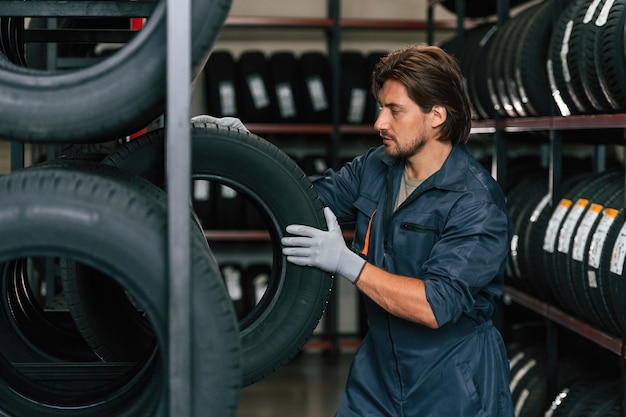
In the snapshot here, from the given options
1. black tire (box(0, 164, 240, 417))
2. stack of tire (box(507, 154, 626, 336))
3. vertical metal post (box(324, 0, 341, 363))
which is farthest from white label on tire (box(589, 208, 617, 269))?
vertical metal post (box(324, 0, 341, 363))

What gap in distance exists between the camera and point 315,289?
84.0 inches

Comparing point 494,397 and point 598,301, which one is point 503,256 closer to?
point 494,397

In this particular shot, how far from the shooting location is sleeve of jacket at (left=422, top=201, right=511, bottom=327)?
220cm

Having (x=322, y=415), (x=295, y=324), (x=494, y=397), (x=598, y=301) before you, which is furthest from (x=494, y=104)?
(x=295, y=324)

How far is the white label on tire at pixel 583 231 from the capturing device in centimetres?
314

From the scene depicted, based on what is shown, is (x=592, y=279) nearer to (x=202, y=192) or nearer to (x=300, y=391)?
(x=300, y=391)

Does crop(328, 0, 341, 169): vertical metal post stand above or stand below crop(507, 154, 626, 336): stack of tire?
above

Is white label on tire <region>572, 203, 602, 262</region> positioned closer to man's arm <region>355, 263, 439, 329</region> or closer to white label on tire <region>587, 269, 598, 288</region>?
white label on tire <region>587, 269, 598, 288</region>

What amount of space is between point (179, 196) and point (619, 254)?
1.92m

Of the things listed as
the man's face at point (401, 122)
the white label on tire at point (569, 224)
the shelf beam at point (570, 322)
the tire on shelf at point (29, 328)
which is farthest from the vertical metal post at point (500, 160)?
the tire on shelf at point (29, 328)

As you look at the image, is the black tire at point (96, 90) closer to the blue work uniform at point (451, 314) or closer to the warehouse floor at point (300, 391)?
the blue work uniform at point (451, 314)

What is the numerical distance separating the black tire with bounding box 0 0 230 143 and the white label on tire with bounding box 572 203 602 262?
208 cm

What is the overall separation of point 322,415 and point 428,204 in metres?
2.60

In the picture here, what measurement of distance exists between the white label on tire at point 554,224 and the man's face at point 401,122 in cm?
129
